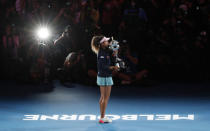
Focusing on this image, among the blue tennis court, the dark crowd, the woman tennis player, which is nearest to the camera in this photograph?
the woman tennis player

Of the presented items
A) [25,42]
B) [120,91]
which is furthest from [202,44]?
[25,42]

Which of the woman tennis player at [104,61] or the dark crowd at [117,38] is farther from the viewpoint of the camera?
the dark crowd at [117,38]

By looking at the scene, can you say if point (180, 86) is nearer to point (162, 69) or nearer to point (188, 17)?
point (162, 69)

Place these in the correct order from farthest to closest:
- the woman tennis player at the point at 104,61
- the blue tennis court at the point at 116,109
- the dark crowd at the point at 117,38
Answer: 1. the dark crowd at the point at 117,38
2. the blue tennis court at the point at 116,109
3. the woman tennis player at the point at 104,61

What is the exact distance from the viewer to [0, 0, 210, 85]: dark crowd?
12.4 m

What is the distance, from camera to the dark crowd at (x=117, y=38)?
12.4 metres

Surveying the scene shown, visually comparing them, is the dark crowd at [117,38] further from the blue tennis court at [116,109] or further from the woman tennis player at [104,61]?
the woman tennis player at [104,61]

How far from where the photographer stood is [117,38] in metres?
12.6

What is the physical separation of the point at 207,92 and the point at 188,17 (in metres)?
2.36

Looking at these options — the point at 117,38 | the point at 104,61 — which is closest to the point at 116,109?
the point at 104,61

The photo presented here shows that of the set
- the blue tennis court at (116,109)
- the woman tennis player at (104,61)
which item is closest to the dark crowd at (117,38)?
the blue tennis court at (116,109)

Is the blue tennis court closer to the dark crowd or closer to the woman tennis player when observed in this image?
the dark crowd

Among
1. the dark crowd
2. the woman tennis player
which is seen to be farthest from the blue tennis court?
the woman tennis player

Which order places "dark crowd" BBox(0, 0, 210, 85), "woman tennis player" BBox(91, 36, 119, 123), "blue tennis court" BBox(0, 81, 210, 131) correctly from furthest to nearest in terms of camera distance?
"dark crowd" BBox(0, 0, 210, 85) < "blue tennis court" BBox(0, 81, 210, 131) < "woman tennis player" BBox(91, 36, 119, 123)
